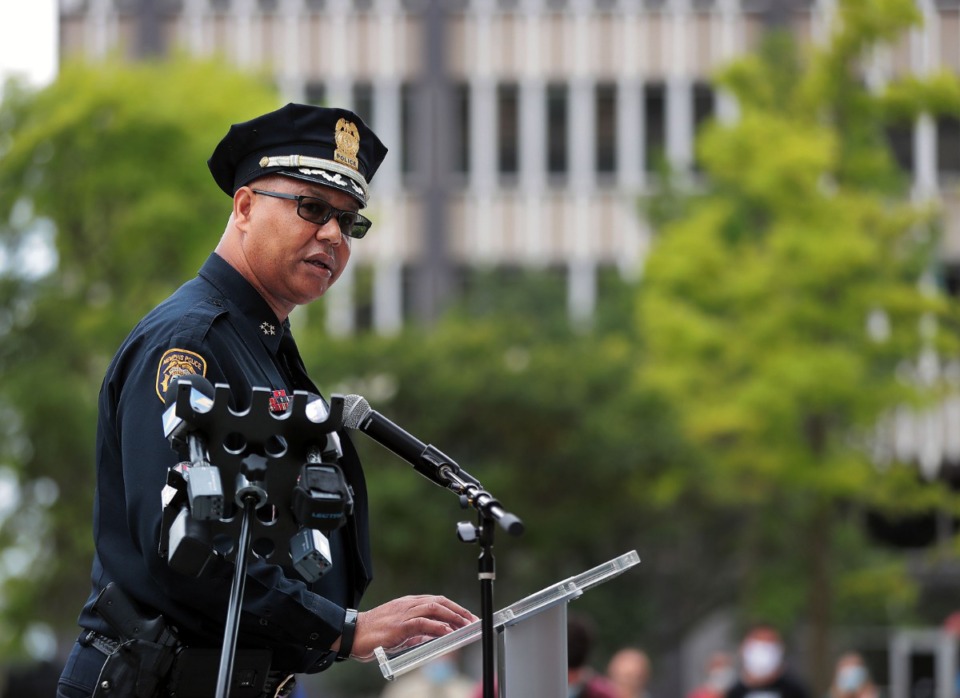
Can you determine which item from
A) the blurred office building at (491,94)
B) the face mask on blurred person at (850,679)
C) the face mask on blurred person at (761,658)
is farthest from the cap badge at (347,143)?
the blurred office building at (491,94)

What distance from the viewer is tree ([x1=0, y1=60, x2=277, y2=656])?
867 inches

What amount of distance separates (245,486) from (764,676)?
423 inches

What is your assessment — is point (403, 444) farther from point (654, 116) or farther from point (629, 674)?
point (654, 116)

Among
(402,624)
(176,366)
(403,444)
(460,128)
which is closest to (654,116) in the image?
(460,128)

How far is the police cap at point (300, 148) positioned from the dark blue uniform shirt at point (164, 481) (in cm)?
28

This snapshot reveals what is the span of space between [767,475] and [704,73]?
57.2ft

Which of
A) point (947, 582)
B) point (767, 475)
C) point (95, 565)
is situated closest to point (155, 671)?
point (95, 565)

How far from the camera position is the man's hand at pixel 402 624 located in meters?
4.07

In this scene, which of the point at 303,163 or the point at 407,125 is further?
the point at 407,125

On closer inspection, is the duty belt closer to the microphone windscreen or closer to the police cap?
the microphone windscreen

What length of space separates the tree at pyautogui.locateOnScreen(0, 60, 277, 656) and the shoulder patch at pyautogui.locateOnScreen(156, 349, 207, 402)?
1806cm

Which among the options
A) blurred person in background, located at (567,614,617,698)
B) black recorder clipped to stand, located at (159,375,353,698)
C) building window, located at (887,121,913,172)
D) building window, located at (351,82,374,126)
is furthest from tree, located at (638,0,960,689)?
black recorder clipped to stand, located at (159,375,353,698)

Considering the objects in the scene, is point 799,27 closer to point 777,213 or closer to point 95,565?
point 777,213

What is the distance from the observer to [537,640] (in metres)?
4.14
